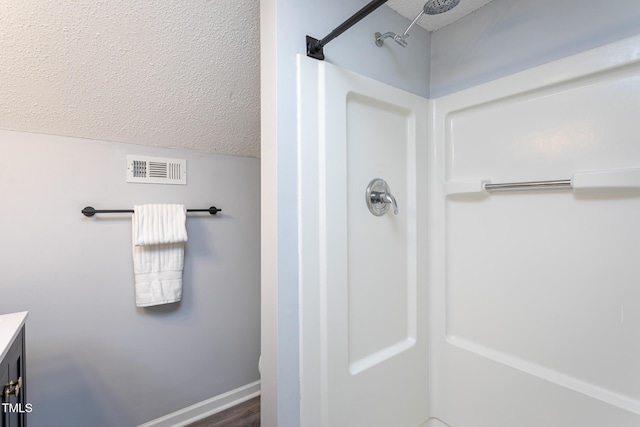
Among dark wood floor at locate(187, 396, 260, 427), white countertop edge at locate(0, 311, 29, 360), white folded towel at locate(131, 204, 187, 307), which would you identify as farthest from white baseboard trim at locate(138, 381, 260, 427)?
white countertop edge at locate(0, 311, 29, 360)

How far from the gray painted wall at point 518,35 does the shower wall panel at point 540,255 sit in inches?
2.7

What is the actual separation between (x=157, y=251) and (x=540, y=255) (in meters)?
1.85

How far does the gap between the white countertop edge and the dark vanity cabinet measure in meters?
0.02

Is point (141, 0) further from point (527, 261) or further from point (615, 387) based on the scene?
point (615, 387)

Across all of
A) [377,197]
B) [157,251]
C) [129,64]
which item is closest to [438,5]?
[377,197]

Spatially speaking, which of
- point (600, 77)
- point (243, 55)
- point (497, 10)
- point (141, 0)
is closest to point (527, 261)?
point (600, 77)

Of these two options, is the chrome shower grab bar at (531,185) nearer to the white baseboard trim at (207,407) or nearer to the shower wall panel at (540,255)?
the shower wall panel at (540,255)

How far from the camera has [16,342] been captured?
2.98ft

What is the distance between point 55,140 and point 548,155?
7.29 ft

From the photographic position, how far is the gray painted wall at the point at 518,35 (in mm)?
881

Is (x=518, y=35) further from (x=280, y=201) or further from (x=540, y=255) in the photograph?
(x=280, y=201)

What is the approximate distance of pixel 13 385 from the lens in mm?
853

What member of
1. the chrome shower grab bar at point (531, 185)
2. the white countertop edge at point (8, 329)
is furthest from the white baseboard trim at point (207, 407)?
the chrome shower grab bar at point (531, 185)

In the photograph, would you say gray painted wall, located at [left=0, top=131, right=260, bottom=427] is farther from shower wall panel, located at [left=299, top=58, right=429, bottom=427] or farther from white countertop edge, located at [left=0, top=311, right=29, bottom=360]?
shower wall panel, located at [left=299, top=58, right=429, bottom=427]
